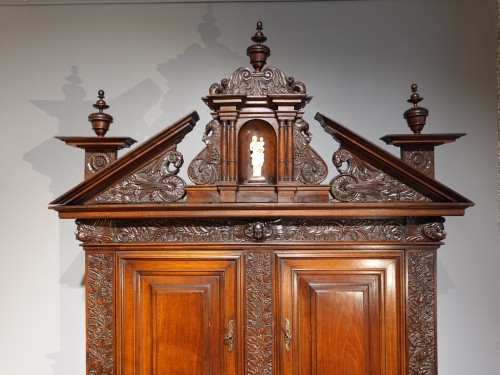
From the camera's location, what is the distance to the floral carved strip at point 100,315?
155cm

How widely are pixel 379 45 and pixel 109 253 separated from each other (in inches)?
65.9

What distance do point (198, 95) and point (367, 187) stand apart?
3.42ft

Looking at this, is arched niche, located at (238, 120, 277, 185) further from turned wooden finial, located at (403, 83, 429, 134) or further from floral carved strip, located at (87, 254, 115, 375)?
floral carved strip, located at (87, 254, 115, 375)

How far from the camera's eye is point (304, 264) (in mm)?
1553

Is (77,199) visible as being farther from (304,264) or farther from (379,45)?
(379,45)

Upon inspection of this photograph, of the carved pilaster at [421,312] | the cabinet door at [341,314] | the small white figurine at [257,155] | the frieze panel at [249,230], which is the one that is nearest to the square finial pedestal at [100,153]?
the frieze panel at [249,230]

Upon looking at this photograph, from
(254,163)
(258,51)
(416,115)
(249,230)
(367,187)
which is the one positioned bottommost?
(249,230)

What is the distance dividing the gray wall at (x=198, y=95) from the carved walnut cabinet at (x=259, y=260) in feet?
1.94

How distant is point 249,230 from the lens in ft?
5.05

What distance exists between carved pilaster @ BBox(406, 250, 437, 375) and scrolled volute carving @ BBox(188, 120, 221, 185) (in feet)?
2.70

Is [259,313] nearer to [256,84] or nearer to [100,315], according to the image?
[100,315]

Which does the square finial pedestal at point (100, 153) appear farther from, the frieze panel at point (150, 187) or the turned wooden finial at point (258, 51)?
the turned wooden finial at point (258, 51)

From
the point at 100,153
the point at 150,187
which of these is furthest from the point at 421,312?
the point at 100,153

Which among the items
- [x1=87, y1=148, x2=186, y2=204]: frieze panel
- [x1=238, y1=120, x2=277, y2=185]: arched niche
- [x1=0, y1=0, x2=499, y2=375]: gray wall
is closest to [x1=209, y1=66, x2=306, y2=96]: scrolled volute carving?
[x1=238, y1=120, x2=277, y2=185]: arched niche
